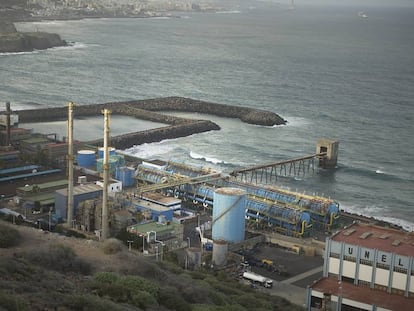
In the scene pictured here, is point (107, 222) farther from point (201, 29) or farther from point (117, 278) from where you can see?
point (201, 29)

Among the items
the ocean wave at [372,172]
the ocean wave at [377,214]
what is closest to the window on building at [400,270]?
the ocean wave at [377,214]

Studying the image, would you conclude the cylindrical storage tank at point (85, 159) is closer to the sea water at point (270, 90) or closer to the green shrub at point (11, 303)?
the sea water at point (270, 90)

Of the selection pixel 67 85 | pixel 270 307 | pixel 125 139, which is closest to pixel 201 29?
pixel 67 85

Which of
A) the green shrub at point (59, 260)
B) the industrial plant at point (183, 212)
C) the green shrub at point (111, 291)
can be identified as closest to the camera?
the green shrub at point (111, 291)

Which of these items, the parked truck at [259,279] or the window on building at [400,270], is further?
the parked truck at [259,279]

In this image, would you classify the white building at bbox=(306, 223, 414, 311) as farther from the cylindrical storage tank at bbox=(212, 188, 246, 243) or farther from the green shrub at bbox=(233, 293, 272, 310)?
the cylindrical storage tank at bbox=(212, 188, 246, 243)

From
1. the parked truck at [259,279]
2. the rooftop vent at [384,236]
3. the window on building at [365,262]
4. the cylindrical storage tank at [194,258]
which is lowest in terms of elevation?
the parked truck at [259,279]

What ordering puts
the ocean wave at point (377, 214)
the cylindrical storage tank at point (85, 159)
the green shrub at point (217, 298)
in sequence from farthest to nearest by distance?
the cylindrical storage tank at point (85, 159), the ocean wave at point (377, 214), the green shrub at point (217, 298)

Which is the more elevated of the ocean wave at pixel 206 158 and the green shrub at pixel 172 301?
the green shrub at pixel 172 301

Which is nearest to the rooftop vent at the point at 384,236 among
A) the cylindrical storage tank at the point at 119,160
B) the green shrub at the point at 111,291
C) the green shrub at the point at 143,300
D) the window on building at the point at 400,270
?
the window on building at the point at 400,270
